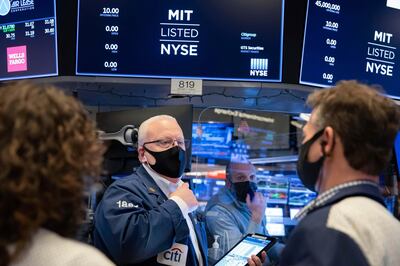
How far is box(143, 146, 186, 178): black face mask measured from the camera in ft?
8.07

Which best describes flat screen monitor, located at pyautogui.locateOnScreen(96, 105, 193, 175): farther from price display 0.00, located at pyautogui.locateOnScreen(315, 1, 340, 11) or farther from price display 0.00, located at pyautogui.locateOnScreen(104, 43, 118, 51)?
price display 0.00, located at pyautogui.locateOnScreen(315, 1, 340, 11)

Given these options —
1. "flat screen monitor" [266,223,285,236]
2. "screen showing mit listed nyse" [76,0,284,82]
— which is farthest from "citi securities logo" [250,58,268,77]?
"flat screen monitor" [266,223,285,236]

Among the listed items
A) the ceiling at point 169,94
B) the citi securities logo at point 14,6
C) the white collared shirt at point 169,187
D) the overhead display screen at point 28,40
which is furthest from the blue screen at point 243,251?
the citi securities logo at point 14,6

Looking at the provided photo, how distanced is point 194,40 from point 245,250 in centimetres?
132

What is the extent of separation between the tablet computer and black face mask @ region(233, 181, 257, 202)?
0.81 m

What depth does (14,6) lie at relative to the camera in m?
3.25

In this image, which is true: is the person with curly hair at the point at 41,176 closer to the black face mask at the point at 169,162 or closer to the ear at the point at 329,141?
the ear at the point at 329,141

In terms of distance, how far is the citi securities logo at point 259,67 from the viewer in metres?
2.99

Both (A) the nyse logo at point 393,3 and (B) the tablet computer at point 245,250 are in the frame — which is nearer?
(B) the tablet computer at point 245,250

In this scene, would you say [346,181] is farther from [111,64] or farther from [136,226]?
[111,64]

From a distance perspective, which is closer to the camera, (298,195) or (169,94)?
(169,94)

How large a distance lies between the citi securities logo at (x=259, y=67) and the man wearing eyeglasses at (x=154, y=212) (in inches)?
27.6

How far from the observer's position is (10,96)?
94 cm

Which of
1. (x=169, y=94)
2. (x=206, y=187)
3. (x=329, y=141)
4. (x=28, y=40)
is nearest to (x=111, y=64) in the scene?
(x=169, y=94)
